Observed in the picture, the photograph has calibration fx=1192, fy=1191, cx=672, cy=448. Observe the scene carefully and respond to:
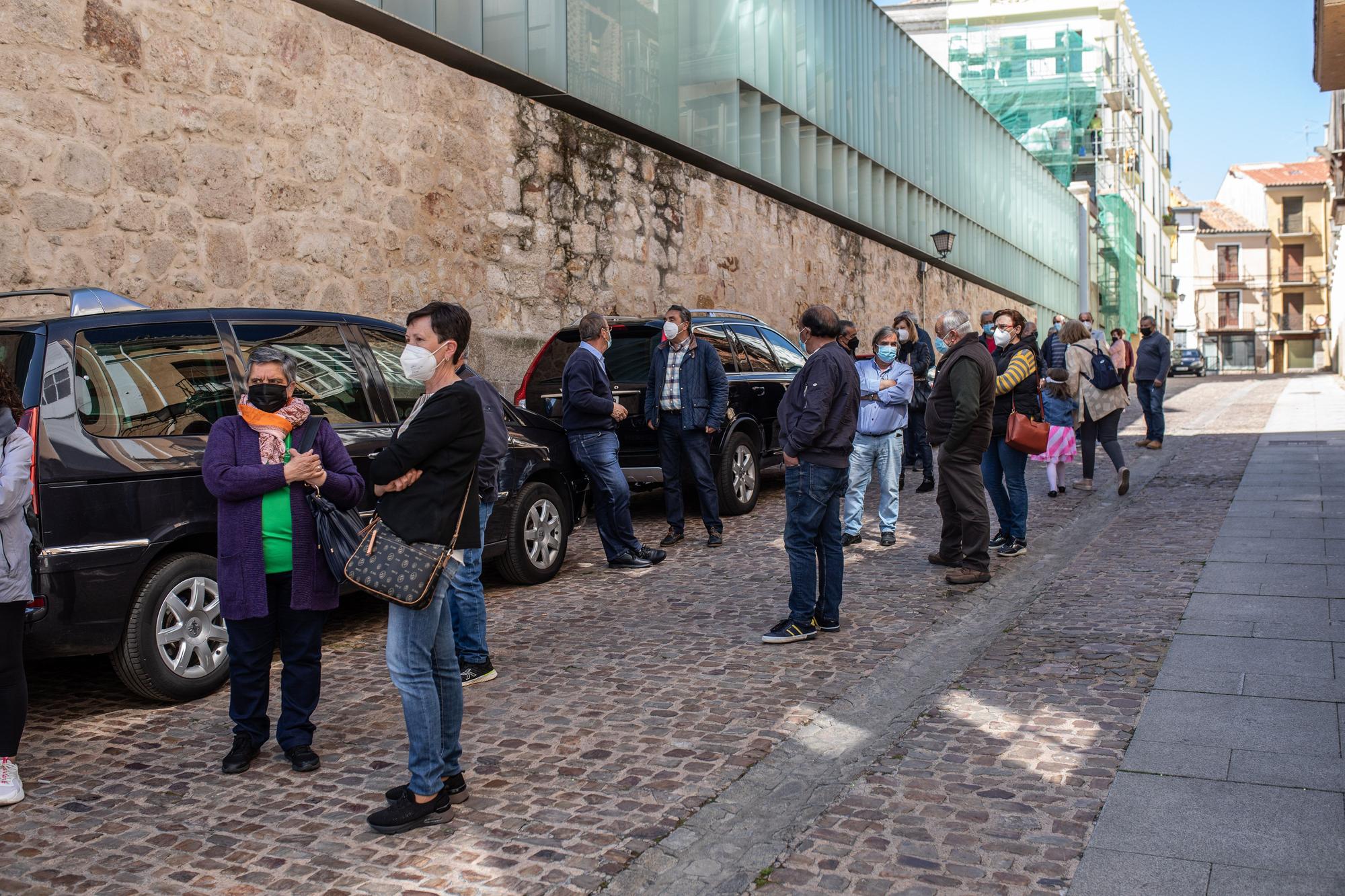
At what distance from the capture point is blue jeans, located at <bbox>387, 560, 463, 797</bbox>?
12.4 ft

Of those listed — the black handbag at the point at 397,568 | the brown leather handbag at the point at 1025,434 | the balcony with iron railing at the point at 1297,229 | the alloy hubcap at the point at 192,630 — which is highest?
the balcony with iron railing at the point at 1297,229

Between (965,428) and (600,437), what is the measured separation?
2.44 meters

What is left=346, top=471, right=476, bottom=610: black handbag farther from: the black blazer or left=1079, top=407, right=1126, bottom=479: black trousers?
left=1079, top=407, right=1126, bottom=479: black trousers

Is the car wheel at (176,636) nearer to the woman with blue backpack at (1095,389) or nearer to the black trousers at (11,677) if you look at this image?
the black trousers at (11,677)

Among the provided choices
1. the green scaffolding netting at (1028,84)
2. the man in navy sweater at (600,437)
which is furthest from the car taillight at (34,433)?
the green scaffolding netting at (1028,84)

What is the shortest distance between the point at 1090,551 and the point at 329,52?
753 cm

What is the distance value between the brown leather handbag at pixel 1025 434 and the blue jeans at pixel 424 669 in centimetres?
539

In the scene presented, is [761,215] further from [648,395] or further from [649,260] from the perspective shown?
[648,395]

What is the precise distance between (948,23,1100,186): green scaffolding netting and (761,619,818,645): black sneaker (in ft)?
146

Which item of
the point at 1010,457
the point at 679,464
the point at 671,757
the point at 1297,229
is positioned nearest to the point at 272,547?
the point at 671,757

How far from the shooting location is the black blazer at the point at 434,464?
144 inches

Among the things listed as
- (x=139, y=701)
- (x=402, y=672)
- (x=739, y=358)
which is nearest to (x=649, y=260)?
(x=739, y=358)

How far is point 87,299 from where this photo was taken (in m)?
5.98

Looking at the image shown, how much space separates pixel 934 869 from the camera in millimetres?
3428
